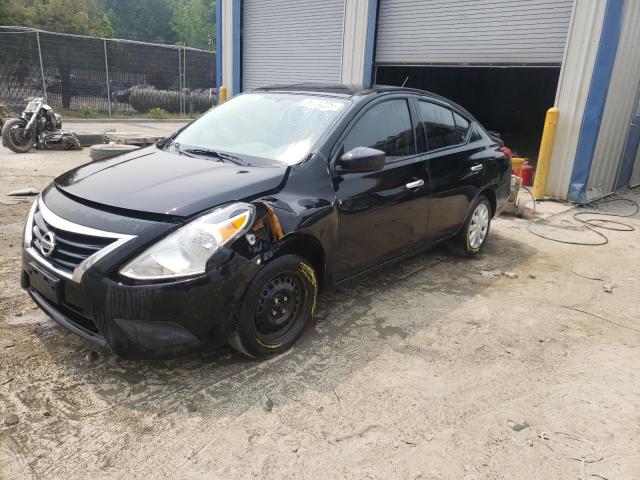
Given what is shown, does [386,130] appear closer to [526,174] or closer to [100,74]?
[526,174]

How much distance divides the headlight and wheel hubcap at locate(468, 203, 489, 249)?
3.18 metres

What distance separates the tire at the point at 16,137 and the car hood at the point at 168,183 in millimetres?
8235

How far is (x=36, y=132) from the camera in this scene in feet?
35.4

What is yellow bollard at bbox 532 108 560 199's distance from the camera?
7.96m

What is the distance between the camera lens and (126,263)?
8.28ft

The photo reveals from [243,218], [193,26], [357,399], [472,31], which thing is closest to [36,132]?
[472,31]

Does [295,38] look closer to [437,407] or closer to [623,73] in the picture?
[623,73]

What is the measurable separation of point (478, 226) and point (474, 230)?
0.09m

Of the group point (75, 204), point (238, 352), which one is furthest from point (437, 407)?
point (75, 204)

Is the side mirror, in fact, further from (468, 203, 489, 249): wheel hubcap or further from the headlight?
(468, 203, 489, 249): wheel hubcap

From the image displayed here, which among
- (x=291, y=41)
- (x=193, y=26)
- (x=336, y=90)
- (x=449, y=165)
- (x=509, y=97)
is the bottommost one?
(x=449, y=165)

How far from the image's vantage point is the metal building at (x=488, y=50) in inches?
299

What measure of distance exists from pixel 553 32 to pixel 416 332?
6587mm

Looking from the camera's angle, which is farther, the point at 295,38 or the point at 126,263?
the point at 295,38
